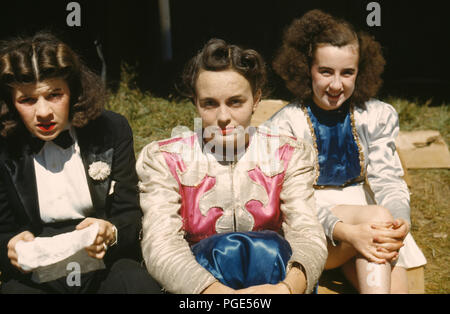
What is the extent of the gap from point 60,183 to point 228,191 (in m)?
0.82

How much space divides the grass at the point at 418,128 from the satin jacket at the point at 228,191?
4.02ft

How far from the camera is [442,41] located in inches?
276

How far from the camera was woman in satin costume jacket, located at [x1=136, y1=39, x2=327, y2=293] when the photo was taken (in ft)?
6.74

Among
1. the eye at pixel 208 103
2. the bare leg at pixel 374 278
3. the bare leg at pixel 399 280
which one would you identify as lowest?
the bare leg at pixel 399 280

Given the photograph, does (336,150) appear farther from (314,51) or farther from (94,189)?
(94,189)

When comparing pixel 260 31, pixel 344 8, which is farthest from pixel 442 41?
pixel 260 31

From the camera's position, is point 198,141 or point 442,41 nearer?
point 198,141

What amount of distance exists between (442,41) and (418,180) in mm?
3676

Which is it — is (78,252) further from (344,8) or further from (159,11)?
(344,8)

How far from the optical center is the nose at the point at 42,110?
6.83 ft

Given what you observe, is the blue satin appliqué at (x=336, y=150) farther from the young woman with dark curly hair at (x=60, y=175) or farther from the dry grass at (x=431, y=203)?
the young woman with dark curly hair at (x=60, y=175)
